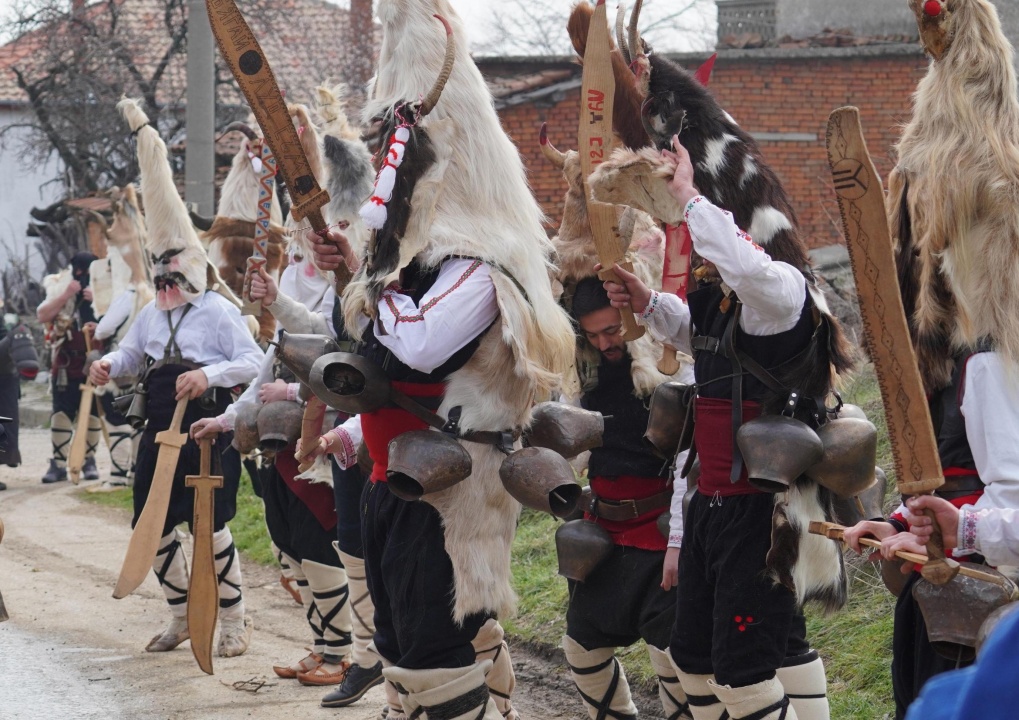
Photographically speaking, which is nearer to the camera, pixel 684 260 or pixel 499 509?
pixel 499 509

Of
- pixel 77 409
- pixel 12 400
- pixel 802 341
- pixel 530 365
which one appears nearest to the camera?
pixel 802 341

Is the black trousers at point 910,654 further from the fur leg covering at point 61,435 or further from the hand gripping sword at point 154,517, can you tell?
the fur leg covering at point 61,435

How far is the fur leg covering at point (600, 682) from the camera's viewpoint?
4.20 metres

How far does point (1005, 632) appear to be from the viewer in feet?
3.22

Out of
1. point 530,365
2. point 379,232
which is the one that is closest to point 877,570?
point 530,365

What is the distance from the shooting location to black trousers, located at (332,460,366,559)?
18.2 ft

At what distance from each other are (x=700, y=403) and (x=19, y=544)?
7503 millimetres

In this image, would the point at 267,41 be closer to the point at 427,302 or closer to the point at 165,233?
the point at 165,233

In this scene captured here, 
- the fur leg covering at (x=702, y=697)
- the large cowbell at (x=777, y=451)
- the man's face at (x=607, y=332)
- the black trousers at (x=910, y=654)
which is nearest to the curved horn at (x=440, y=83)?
the man's face at (x=607, y=332)

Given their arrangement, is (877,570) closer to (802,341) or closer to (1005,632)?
(802,341)

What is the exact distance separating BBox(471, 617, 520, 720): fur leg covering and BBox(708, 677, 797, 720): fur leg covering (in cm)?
106

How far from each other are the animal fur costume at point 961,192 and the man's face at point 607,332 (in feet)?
4.07

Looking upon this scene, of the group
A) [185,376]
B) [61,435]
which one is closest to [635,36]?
[185,376]

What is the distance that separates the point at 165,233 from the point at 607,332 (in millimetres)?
3474
